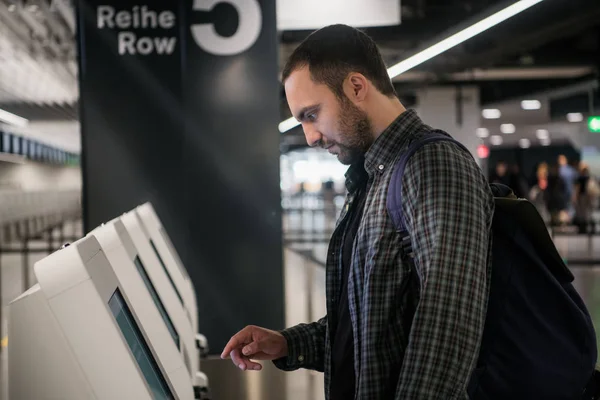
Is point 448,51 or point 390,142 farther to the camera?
point 448,51

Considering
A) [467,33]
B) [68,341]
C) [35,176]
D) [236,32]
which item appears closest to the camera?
[68,341]

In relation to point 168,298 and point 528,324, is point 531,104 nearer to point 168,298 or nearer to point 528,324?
point 168,298

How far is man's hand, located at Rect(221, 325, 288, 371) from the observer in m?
1.45

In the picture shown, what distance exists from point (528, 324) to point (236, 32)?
11.5 ft

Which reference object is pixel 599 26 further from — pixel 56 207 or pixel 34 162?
pixel 34 162

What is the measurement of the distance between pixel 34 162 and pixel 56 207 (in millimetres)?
2510

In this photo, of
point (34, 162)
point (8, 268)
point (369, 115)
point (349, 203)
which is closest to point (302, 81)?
point (369, 115)

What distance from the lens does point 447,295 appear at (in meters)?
1.03

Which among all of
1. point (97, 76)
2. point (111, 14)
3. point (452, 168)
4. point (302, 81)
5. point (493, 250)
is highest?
point (111, 14)

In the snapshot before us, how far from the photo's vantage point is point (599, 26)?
11.4 m

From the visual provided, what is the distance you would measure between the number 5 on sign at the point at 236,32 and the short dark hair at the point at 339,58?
3.13 meters

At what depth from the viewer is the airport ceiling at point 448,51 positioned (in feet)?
24.8

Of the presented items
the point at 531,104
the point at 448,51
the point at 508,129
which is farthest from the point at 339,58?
the point at 508,129

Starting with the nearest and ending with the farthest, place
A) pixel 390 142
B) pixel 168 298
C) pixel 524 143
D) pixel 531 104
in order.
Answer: pixel 390 142 → pixel 168 298 → pixel 531 104 → pixel 524 143
